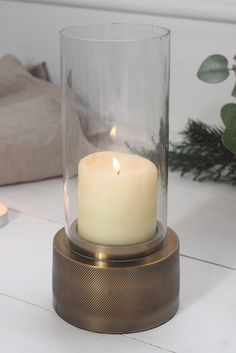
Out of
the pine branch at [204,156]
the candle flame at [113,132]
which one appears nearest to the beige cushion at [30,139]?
the pine branch at [204,156]

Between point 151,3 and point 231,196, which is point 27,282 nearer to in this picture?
point 231,196

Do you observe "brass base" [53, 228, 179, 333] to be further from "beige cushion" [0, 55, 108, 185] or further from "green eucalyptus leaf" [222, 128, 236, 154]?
"beige cushion" [0, 55, 108, 185]

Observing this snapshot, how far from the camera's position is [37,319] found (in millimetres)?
664

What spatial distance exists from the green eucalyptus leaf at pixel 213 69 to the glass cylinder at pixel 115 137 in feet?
0.55

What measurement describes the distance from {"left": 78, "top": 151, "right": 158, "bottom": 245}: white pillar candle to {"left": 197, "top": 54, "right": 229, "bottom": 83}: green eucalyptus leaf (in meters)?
0.22

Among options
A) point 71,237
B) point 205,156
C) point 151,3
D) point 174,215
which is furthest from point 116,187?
point 151,3

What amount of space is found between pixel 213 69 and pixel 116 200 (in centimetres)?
28

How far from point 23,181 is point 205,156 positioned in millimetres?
244

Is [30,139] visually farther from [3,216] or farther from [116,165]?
[116,165]

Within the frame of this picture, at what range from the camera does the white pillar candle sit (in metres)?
0.63

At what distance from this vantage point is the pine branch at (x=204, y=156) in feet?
3.22

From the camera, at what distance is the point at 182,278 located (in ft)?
2.41

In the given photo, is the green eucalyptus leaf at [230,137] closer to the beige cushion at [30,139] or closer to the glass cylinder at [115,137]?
the glass cylinder at [115,137]

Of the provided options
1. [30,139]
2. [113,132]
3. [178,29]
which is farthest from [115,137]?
[178,29]
